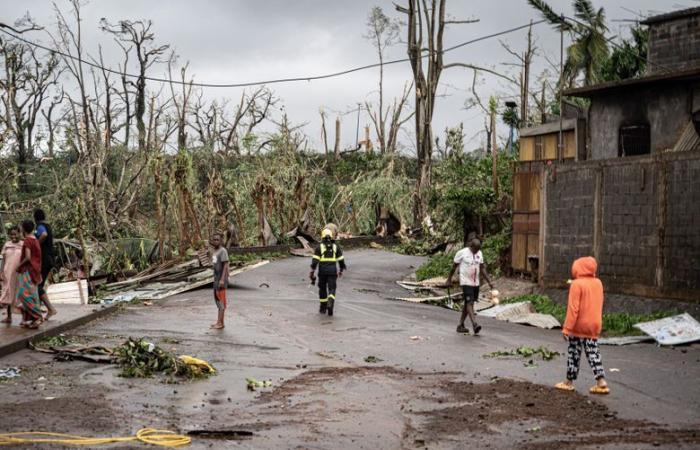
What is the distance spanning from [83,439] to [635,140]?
70.6 feet

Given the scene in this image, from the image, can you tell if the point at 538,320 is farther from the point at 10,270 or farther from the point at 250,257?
the point at 250,257

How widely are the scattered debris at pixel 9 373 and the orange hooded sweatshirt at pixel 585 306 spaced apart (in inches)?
241

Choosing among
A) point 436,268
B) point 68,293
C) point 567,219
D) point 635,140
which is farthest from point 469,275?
point 436,268

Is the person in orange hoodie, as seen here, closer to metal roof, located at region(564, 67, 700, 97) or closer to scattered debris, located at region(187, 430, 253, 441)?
scattered debris, located at region(187, 430, 253, 441)

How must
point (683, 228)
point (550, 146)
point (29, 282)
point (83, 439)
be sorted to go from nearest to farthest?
point (83, 439) → point (29, 282) → point (683, 228) → point (550, 146)

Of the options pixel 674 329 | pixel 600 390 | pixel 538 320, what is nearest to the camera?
pixel 600 390

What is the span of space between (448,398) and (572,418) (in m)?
1.48

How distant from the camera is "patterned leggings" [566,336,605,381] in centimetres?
1054

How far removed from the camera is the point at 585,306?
35.0 ft

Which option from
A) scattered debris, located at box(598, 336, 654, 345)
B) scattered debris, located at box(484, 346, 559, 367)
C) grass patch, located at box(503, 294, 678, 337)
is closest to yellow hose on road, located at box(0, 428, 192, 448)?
scattered debris, located at box(484, 346, 559, 367)

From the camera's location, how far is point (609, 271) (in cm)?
1914

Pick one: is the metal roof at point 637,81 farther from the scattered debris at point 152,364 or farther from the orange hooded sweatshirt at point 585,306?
the scattered debris at point 152,364

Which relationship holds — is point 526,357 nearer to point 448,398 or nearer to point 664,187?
point 448,398

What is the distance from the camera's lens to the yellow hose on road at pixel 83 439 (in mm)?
7516
